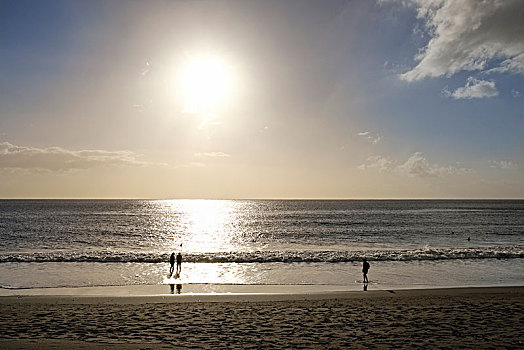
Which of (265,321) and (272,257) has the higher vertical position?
(265,321)

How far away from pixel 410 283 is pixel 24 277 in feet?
85.7

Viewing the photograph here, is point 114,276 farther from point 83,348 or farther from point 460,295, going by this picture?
point 460,295

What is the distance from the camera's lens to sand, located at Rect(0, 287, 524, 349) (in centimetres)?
1297

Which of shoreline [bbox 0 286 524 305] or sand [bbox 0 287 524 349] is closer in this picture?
sand [bbox 0 287 524 349]

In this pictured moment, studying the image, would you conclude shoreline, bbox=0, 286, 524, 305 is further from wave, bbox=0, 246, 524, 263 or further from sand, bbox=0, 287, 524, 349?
wave, bbox=0, 246, 524, 263

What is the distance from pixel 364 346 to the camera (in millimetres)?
12539

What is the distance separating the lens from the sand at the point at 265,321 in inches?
511

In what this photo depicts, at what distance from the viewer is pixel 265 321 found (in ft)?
51.6

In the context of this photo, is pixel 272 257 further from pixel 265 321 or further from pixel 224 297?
pixel 265 321

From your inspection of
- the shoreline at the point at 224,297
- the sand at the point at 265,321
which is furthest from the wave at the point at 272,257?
the sand at the point at 265,321

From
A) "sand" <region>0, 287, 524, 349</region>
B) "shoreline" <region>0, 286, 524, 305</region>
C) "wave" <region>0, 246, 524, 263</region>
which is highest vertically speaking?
"sand" <region>0, 287, 524, 349</region>

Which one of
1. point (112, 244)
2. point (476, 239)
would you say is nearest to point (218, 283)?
point (112, 244)

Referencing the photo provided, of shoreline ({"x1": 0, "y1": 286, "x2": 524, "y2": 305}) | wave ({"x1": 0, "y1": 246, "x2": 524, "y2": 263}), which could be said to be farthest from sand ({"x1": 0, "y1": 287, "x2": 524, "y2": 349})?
wave ({"x1": 0, "y1": 246, "x2": 524, "y2": 263})

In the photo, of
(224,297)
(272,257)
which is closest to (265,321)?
(224,297)
